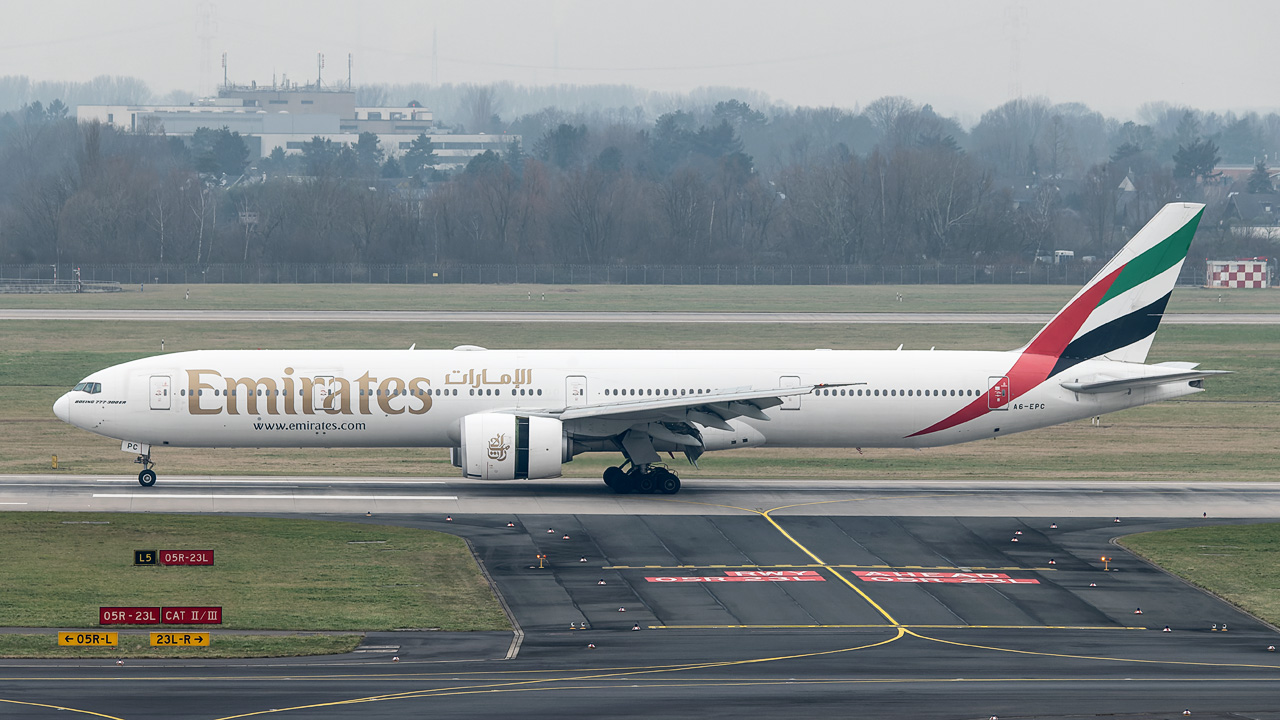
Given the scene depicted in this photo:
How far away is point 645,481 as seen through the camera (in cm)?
4347

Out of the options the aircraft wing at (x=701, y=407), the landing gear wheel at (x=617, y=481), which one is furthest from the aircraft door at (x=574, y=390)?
the landing gear wheel at (x=617, y=481)

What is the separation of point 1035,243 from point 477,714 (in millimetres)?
148760

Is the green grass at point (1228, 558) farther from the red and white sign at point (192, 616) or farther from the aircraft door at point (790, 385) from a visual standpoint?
the red and white sign at point (192, 616)

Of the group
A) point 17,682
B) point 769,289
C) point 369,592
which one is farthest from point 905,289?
point 17,682

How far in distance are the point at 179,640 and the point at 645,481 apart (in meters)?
19.2

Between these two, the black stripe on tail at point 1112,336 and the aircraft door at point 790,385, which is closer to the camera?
the aircraft door at point 790,385

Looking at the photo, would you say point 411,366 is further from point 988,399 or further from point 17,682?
point 17,682

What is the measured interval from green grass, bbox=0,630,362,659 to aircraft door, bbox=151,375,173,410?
17.0 m

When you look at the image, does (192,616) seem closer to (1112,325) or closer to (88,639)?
(88,639)

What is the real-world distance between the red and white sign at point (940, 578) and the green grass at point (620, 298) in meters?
74.8

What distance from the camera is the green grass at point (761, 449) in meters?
49.2

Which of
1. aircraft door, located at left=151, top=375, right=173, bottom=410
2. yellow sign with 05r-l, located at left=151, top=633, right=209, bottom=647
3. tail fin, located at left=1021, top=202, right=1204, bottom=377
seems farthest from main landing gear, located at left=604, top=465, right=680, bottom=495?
yellow sign with 05r-l, located at left=151, top=633, right=209, bottom=647

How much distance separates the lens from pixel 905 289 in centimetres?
13162

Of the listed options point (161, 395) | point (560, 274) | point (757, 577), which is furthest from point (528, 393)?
point (560, 274)
